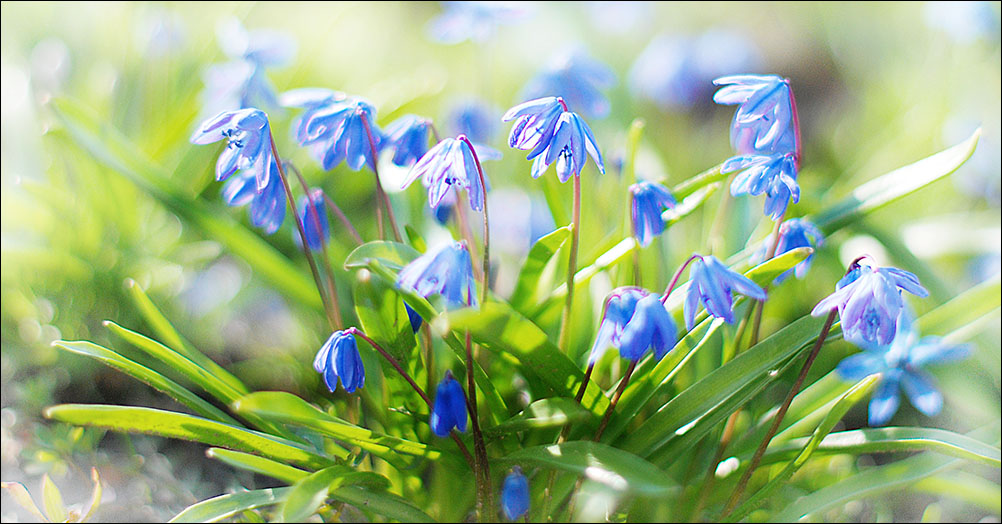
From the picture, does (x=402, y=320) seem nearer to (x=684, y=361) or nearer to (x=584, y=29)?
(x=684, y=361)

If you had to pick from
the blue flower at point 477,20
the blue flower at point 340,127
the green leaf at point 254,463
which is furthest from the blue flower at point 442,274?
the blue flower at point 477,20

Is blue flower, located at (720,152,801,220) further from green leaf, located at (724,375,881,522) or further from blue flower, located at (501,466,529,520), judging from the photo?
blue flower, located at (501,466,529,520)

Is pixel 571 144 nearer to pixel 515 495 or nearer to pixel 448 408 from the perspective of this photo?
pixel 448 408

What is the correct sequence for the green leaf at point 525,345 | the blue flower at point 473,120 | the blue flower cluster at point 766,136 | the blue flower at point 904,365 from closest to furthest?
the green leaf at point 525,345 < the blue flower cluster at point 766,136 < the blue flower at point 904,365 < the blue flower at point 473,120

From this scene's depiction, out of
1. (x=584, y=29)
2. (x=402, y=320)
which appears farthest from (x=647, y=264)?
(x=584, y=29)

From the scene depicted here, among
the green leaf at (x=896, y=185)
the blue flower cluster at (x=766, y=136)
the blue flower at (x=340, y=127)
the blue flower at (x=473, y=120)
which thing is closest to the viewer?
the blue flower cluster at (x=766, y=136)

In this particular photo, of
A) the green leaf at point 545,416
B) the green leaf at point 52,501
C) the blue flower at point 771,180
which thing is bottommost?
the green leaf at point 52,501

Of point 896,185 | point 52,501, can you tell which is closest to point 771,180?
point 896,185

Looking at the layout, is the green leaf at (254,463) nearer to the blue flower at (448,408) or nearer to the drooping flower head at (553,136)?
the blue flower at (448,408)
